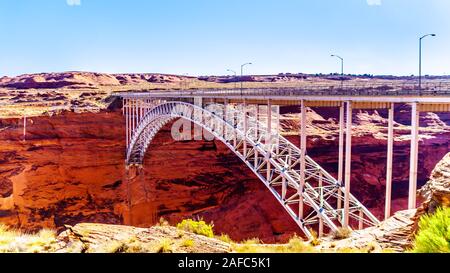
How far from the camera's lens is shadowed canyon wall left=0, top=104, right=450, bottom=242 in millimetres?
35312

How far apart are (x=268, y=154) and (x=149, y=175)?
21.0 metres

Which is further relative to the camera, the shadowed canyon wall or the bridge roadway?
the shadowed canyon wall

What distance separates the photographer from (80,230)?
904 centimetres

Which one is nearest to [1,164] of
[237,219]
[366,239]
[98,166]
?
[98,166]

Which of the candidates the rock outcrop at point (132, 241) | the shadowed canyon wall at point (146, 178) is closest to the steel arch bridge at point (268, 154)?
the shadowed canyon wall at point (146, 178)

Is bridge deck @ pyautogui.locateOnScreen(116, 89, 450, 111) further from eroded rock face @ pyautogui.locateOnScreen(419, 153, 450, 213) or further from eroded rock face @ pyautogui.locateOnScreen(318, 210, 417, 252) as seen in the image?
eroded rock face @ pyautogui.locateOnScreen(318, 210, 417, 252)

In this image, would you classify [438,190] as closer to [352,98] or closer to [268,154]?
[352,98]

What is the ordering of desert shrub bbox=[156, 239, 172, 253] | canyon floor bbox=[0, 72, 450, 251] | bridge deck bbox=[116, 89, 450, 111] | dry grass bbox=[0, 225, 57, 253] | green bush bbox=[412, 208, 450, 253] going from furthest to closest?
canyon floor bbox=[0, 72, 450, 251] < bridge deck bbox=[116, 89, 450, 111] < dry grass bbox=[0, 225, 57, 253] < desert shrub bbox=[156, 239, 172, 253] < green bush bbox=[412, 208, 450, 253]

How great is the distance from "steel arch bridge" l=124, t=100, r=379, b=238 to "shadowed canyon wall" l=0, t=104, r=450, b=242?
242 cm

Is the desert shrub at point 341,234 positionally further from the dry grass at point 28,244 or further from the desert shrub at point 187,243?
the dry grass at point 28,244

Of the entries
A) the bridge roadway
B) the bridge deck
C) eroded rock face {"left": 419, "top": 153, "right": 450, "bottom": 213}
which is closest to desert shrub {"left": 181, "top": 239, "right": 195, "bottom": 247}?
eroded rock face {"left": 419, "top": 153, "right": 450, "bottom": 213}
